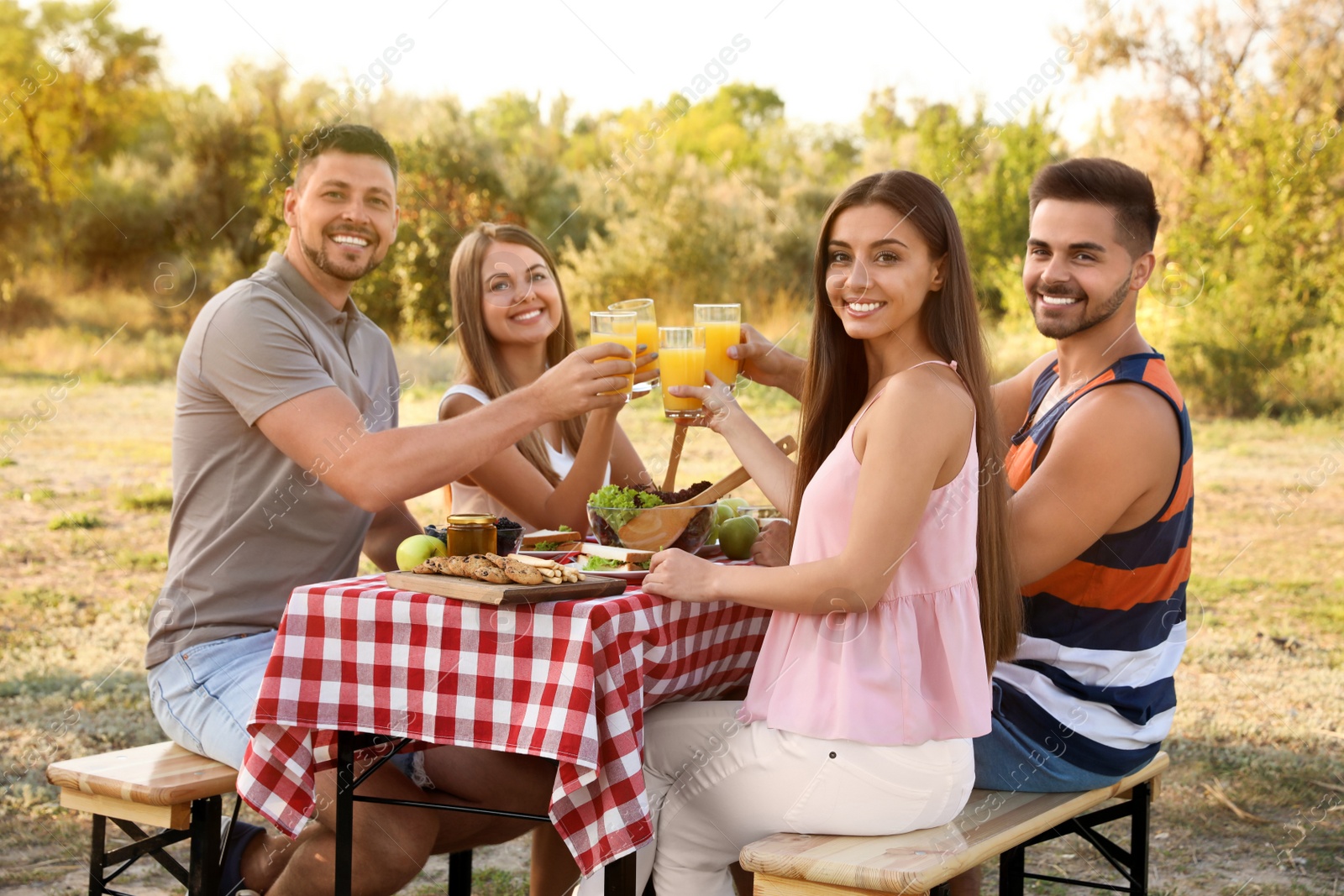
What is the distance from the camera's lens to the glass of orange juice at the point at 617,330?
9.41ft

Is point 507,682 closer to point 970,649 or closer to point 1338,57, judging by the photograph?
point 970,649

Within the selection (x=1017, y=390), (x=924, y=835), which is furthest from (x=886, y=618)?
(x=1017, y=390)

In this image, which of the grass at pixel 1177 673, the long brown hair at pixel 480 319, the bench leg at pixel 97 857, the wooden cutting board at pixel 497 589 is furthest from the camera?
the grass at pixel 1177 673

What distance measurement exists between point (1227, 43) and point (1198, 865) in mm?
10114

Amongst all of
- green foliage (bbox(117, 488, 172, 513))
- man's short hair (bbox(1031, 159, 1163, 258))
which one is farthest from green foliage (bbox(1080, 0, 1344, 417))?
green foliage (bbox(117, 488, 172, 513))

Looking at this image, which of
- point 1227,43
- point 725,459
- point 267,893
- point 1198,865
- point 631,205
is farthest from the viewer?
point 631,205

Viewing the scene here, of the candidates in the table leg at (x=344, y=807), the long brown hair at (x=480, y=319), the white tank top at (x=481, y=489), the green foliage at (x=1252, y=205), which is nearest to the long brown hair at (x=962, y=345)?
the table leg at (x=344, y=807)

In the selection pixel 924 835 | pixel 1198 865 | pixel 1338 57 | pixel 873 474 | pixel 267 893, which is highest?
pixel 1338 57

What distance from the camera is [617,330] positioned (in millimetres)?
2885

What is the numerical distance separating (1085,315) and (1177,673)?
450cm

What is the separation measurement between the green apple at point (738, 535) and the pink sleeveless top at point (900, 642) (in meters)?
0.42

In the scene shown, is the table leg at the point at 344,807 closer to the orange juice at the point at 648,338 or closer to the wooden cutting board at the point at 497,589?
the wooden cutting board at the point at 497,589

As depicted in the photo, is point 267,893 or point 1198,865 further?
point 1198,865

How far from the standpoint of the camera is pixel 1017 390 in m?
3.63
